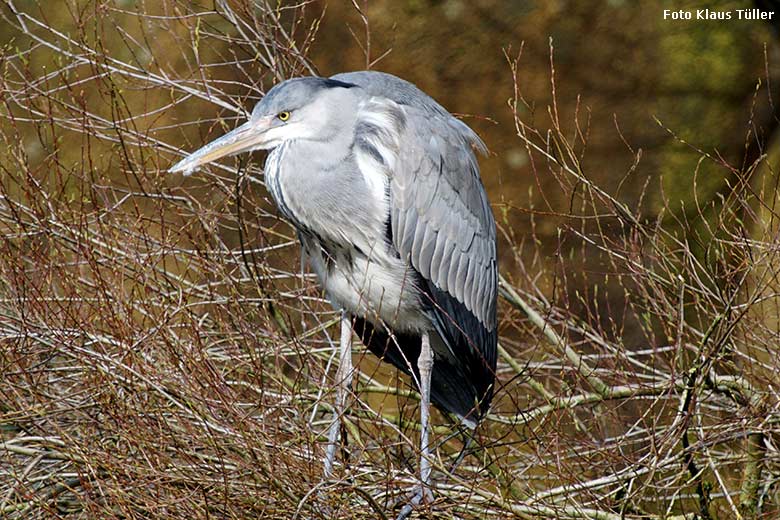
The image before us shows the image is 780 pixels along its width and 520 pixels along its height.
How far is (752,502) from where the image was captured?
9.71 feet

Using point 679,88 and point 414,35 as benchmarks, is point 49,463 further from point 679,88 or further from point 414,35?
point 679,88

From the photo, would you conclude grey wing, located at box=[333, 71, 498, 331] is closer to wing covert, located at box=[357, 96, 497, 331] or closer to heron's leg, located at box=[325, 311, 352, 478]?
wing covert, located at box=[357, 96, 497, 331]

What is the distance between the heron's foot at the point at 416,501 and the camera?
2.25m

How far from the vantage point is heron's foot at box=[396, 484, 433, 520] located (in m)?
2.25

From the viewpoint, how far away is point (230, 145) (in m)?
2.61

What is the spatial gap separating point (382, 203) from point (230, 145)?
18.1 inches

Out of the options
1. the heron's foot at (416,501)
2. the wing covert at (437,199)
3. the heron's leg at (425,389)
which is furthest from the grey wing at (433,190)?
the heron's foot at (416,501)

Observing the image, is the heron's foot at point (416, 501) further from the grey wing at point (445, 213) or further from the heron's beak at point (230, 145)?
the heron's beak at point (230, 145)

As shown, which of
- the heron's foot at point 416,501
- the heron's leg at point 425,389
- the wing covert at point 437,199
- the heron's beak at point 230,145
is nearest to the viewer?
the heron's foot at point 416,501

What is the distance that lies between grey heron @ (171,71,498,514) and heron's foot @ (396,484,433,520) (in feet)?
0.54

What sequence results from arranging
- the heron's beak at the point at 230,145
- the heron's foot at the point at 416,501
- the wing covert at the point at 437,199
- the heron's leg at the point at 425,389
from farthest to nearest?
1. the wing covert at the point at 437,199
2. the heron's leg at the point at 425,389
3. the heron's beak at the point at 230,145
4. the heron's foot at the point at 416,501

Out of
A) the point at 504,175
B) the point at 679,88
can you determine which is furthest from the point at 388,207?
the point at 679,88

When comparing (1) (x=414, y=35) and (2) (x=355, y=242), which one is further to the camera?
(1) (x=414, y=35)

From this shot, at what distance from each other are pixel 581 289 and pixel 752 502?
172cm
